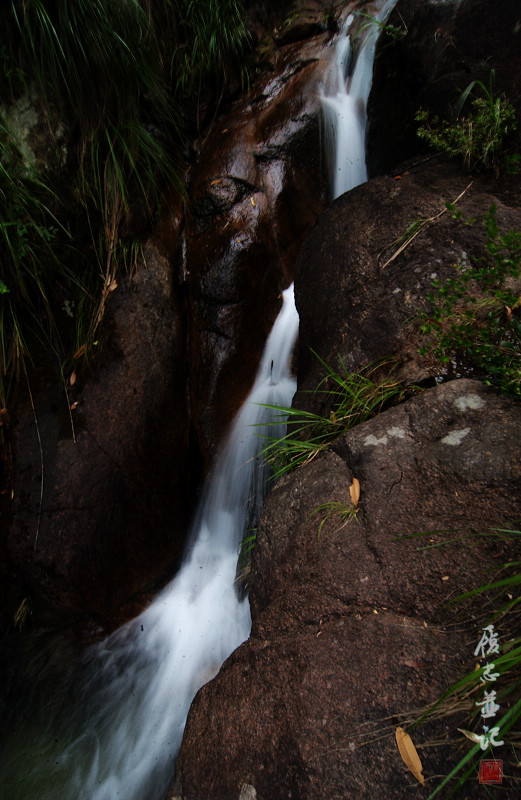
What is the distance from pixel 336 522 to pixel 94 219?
271cm

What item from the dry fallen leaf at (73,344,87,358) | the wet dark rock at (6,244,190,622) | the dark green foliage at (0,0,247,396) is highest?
the dark green foliage at (0,0,247,396)

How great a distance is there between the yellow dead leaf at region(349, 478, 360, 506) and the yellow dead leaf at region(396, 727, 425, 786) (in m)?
0.71

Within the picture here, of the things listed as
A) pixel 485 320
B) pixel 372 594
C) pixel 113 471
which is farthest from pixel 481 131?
pixel 113 471

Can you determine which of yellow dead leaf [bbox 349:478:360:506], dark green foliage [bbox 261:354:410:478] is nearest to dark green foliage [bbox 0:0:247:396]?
dark green foliage [bbox 261:354:410:478]

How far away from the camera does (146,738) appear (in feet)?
7.65

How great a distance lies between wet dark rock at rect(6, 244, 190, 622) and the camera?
274 cm

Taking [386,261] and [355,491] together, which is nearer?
[355,491]

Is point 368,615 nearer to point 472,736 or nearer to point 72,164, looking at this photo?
point 472,736

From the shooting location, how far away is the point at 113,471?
2.92 metres

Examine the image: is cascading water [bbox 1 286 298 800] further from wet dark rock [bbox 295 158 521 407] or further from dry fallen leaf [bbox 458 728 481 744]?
dry fallen leaf [bbox 458 728 481 744]

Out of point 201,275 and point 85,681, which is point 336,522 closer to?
point 85,681

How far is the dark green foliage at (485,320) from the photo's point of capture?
5.50 feet

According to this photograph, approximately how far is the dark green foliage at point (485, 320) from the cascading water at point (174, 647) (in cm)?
108

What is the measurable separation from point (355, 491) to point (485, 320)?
0.99m
